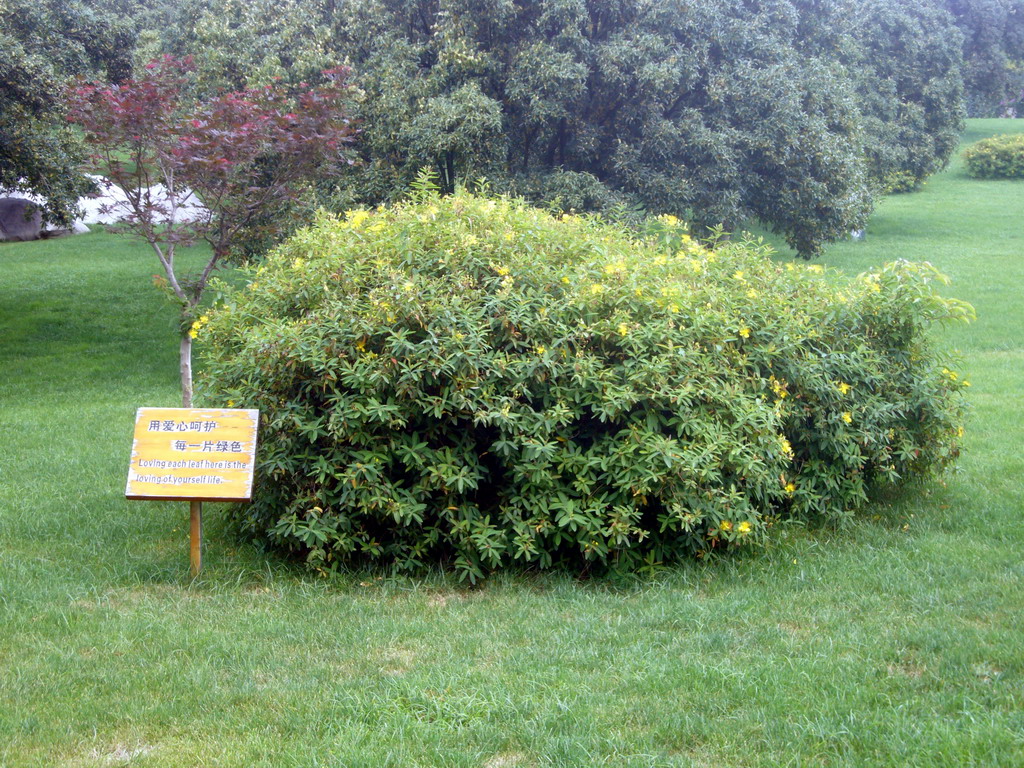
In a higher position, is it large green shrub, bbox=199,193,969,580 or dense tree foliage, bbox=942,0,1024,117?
dense tree foliage, bbox=942,0,1024,117

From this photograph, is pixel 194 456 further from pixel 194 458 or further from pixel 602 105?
pixel 602 105

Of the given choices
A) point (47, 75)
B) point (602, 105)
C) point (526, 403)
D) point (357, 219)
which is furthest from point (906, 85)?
point (526, 403)

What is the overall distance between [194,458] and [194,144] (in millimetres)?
4459

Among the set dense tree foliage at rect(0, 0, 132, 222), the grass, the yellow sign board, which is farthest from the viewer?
dense tree foliage at rect(0, 0, 132, 222)

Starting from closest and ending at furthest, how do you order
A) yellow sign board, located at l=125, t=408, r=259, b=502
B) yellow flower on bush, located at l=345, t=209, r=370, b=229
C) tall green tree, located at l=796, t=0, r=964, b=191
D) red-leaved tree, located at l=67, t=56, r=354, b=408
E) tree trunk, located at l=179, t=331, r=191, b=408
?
1. yellow sign board, located at l=125, t=408, r=259, b=502
2. yellow flower on bush, located at l=345, t=209, r=370, b=229
3. red-leaved tree, located at l=67, t=56, r=354, b=408
4. tree trunk, located at l=179, t=331, r=191, b=408
5. tall green tree, located at l=796, t=0, r=964, b=191

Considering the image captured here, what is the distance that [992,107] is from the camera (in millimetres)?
59031

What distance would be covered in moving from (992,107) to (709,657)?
212ft

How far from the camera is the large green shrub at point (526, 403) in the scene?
5.33 meters

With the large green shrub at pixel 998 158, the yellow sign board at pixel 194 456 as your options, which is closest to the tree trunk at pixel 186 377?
the yellow sign board at pixel 194 456

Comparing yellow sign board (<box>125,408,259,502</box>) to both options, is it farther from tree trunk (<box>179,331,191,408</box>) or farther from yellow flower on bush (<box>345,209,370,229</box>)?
tree trunk (<box>179,331,191,408</box>)

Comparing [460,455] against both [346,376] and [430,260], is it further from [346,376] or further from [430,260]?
[430,260]

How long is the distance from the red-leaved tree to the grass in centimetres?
314

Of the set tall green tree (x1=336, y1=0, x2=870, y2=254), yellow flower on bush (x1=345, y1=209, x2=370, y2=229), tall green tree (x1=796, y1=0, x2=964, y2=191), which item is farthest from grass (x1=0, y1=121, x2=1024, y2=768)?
tall green tree (x1=796, y1=0, x2=964, y2=191)

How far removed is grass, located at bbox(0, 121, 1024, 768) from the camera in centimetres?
347
